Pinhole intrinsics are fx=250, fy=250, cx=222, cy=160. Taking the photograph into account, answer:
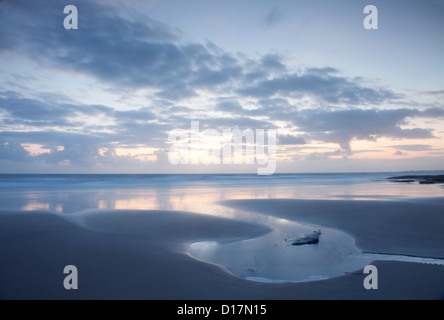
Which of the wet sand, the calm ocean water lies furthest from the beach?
the calm ocean water

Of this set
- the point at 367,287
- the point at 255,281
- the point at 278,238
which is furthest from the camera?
the point at 278,238

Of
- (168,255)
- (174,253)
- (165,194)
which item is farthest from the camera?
(165,194)

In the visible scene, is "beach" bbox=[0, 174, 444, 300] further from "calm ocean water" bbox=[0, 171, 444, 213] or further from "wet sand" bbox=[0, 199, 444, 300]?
"calm ocean water" bbox=[0, 171, 444, 213]

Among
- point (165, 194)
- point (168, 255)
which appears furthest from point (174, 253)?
point (165, 194)

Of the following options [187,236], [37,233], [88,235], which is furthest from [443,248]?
[37,233]

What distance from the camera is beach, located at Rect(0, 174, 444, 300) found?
13.9ft

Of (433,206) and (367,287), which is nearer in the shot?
(367,287)

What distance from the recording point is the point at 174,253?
20.3ft

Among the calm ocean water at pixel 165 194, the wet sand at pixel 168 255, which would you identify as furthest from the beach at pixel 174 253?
the calm ocean water at pixel 165 194

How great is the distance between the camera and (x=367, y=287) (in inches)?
171

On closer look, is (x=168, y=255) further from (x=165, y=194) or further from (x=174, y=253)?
(x=165, y=194)

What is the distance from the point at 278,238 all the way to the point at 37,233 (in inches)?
296
